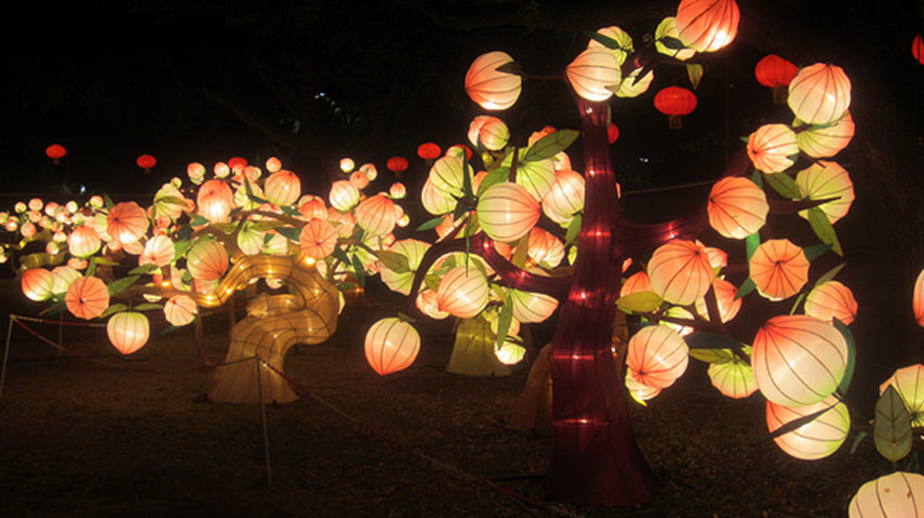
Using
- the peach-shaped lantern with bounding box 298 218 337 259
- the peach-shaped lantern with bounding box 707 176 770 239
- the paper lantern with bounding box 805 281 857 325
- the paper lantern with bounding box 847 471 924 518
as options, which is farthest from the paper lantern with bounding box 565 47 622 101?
the peach-shaped lantern with bounding box 298 218 337 259

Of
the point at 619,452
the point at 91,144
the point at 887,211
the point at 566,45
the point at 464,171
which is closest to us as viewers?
the point at 464,171

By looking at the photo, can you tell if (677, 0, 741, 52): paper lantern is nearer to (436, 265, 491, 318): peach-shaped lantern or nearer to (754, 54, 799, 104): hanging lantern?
(436, 265, 491, 318): peach-shaped lantern

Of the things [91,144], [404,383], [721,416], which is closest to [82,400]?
[404,383]

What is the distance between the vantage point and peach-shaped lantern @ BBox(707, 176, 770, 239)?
4219mm

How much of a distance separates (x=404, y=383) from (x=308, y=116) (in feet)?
35.0

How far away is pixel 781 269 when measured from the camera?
4.26m

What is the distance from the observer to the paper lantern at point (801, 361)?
2.93m

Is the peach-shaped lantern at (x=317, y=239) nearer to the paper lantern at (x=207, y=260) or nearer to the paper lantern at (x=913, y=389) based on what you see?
the paper lantern at (x=207, y=260)

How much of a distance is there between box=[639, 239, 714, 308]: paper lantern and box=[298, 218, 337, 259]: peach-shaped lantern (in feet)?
12.1

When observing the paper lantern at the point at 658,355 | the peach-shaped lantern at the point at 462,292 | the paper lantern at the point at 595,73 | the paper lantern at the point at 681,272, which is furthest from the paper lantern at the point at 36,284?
the paper lantern at the point at 681,272

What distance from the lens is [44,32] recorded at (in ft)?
52.9

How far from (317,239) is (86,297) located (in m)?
2.13

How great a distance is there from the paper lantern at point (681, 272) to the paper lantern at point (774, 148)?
75 centimetres

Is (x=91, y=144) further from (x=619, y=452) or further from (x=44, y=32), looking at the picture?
(x=619, y=452)
